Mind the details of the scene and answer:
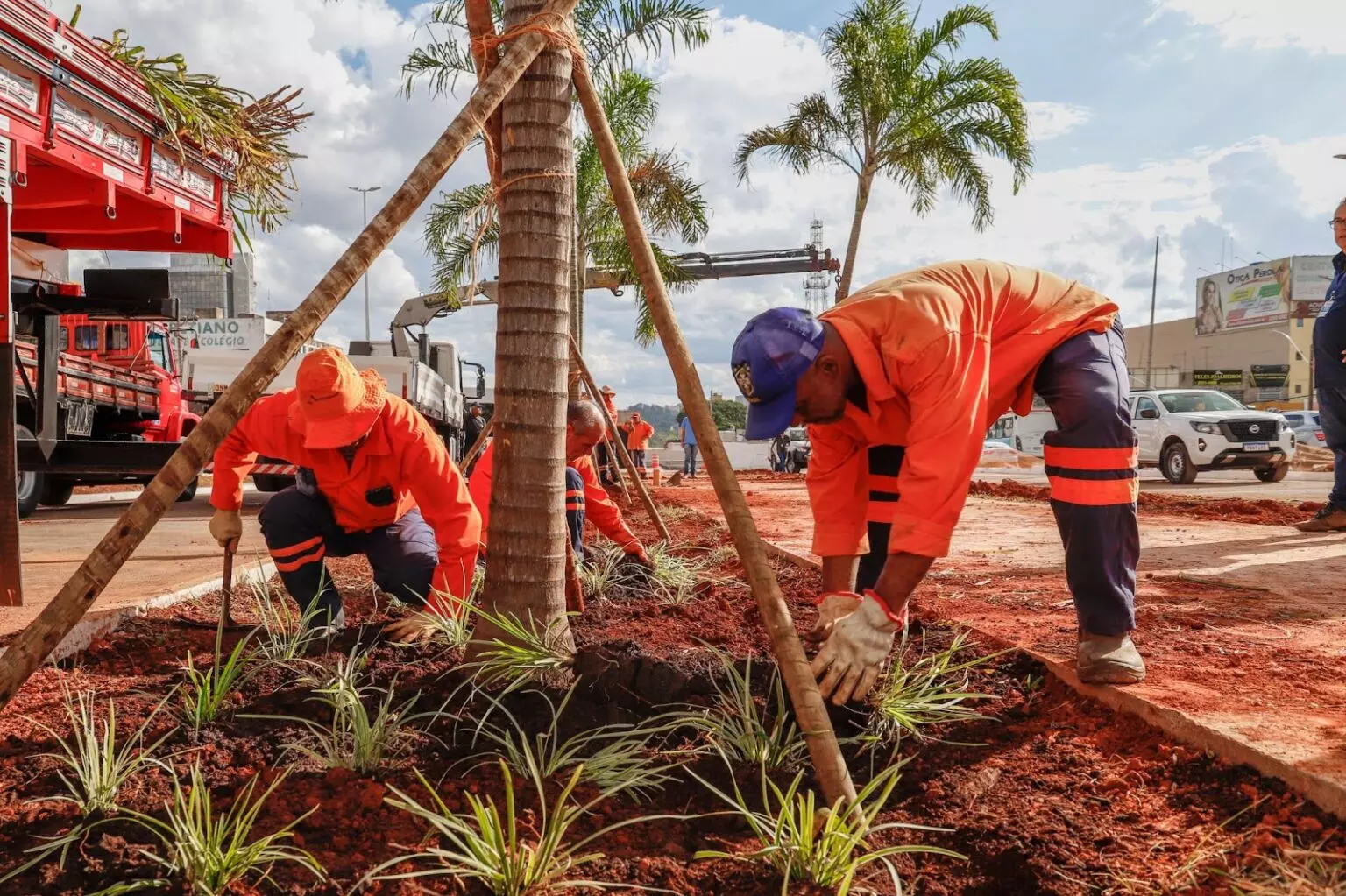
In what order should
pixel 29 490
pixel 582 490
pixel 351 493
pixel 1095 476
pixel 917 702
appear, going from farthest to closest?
pixel 29 490, pixel 582 490, pixel 351 493, pixel 1095 476, pixel 917 702

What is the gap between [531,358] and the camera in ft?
9.14

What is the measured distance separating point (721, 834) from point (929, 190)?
584 inches

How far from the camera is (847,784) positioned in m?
1.86

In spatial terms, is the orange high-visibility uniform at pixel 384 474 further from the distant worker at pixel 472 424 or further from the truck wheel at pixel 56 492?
the distant worker at pixel 472 424

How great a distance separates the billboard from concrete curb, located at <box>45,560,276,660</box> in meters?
57.9

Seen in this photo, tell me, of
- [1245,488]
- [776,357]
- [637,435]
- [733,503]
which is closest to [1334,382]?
[776,357]

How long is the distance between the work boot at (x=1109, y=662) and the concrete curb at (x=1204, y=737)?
3 centimetres

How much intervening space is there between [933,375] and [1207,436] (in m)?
14.4

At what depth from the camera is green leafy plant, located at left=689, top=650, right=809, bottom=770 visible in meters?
2.16

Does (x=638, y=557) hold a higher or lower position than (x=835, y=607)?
lower

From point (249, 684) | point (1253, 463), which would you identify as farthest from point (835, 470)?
point (1253, 463)

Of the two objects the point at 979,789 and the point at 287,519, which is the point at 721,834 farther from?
the point at 287,519

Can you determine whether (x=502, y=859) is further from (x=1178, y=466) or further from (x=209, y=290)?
(x=209, y=290)

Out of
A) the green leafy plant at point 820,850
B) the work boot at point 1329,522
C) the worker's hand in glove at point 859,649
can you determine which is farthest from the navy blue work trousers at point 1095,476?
the work boot at point 1329,522
